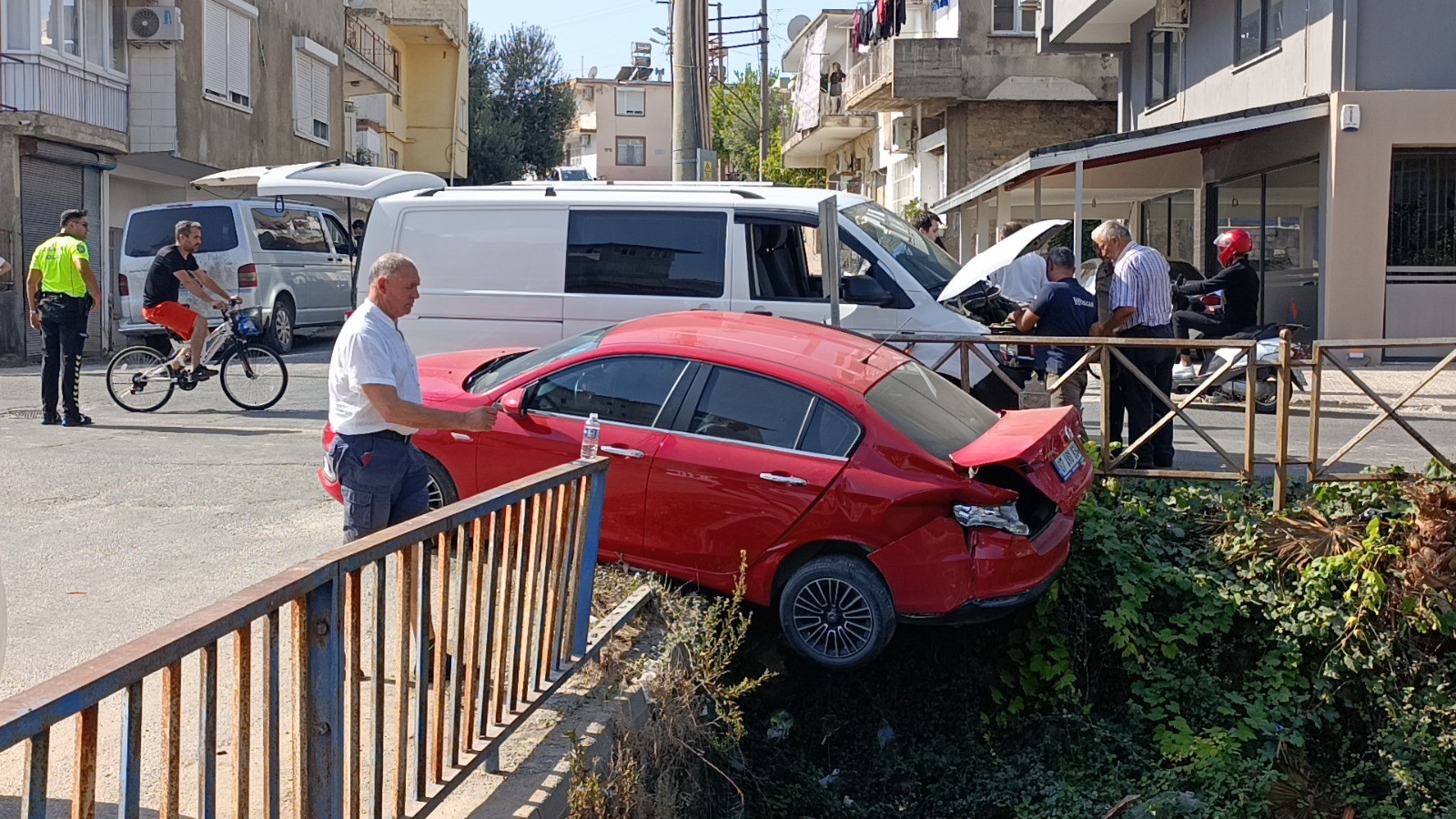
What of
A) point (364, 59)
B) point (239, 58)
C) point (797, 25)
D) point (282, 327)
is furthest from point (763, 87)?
point (282, 327)

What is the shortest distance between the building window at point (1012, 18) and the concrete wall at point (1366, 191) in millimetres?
14800

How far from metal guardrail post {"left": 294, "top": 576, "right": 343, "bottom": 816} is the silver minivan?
15142 mm

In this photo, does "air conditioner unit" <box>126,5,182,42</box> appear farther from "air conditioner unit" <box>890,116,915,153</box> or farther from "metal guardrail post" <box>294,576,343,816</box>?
"metal guardrail post" <box>294,576,343,816</box>

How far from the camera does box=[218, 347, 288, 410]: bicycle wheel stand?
1284cm

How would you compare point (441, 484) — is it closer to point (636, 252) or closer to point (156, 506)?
point (156, 506)

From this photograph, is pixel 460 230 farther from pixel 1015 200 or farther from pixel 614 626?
pixel 1015 200

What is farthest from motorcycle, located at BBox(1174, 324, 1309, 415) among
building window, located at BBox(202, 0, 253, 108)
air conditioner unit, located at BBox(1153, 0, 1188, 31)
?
building window, located at BBox(202, 0, 253, 108)

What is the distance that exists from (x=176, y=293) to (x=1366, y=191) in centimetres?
1315

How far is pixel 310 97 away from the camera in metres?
31.1

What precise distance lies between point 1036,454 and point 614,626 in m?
2.13

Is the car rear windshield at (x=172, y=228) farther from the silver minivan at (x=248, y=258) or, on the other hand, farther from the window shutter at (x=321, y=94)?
the window shutter at (x=321, y=94)

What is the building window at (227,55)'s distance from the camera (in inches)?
990

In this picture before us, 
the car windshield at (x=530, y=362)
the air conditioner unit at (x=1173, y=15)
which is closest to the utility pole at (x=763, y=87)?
the air conditioner unit at (x=1173, y=15)

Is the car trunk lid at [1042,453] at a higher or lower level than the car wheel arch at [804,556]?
higher
